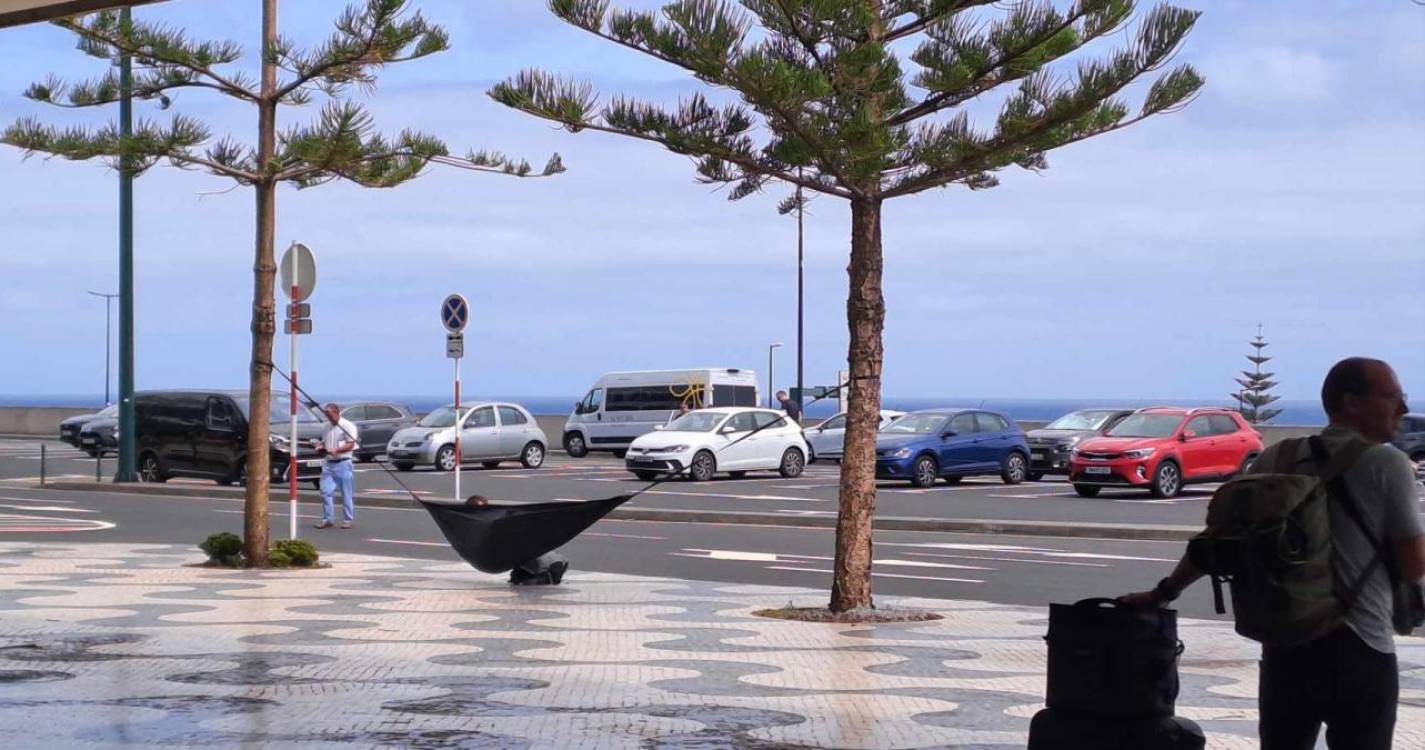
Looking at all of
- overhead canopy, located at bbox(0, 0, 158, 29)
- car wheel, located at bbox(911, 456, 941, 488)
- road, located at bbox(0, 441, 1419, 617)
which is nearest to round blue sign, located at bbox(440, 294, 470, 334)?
road, located at bbox(0, 441, 1419, 617)

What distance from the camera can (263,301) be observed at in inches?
654

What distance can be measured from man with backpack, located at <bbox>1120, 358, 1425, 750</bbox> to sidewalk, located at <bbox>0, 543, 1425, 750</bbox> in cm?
279

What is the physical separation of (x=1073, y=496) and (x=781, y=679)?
22581 mm

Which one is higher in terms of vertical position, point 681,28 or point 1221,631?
point 681,28

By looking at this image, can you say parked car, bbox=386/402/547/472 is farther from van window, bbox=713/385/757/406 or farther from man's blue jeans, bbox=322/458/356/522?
man's blue jeans, bbox=322/458/356/522

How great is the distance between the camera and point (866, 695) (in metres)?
9.14

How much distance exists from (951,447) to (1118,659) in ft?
95.4

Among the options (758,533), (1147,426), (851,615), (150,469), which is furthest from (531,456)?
(851,615)

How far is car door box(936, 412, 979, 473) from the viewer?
34.0m

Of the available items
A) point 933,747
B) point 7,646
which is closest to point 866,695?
point 933,747

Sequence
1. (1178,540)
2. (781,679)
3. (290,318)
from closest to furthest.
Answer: (781,679), (290,318), (1178,540)

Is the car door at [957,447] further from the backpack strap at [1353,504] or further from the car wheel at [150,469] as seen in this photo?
the backpack strap at [1353,504]

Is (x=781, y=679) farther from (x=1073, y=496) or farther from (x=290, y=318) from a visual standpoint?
(x=1073, y=496)

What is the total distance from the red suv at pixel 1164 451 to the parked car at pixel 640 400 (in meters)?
15.7
